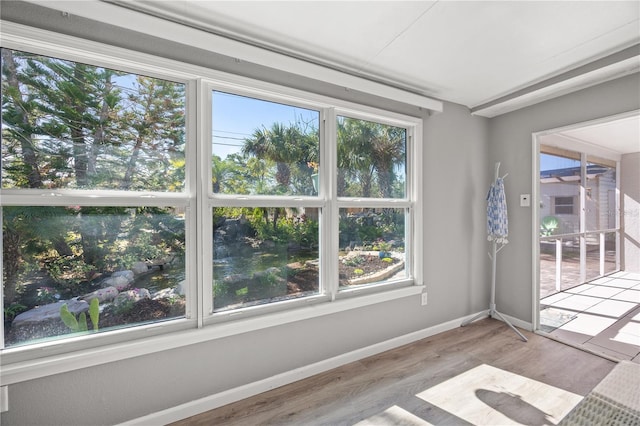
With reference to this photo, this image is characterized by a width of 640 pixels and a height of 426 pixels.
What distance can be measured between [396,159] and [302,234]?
1.20 metres

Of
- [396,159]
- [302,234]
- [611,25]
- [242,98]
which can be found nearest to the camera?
[611,25]

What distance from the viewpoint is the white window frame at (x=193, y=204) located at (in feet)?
→ 4.75

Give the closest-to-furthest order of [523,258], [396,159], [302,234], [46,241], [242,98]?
[46,241]
[242,98]
[302,234]
[396,159]
[523,258]

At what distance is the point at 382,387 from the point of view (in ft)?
6.70

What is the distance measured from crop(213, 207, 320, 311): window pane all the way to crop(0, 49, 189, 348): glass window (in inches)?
9.6

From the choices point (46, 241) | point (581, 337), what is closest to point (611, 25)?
point (581, 337)

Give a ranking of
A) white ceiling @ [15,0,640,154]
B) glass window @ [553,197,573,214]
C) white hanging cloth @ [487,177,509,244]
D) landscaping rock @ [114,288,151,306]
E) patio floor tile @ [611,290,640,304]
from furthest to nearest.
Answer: glass window @ [553,197,573,214]
patio floor tile @ [611,290,640,304]
white hanging cloth @ [487,177,509,244]
landscaping rock @ [114,288,151,306]
white ceiling @ [15,0,640,154]

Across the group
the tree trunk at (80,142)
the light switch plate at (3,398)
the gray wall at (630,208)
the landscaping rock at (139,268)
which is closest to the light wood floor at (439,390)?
the light switch plate at (3,398)

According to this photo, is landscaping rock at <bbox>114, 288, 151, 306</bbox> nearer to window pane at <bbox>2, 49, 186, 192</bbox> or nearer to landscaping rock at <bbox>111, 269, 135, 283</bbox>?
landscaping rock at <bbox>111, 269, 135, 283</bbox>

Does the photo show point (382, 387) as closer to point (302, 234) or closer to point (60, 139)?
point (302, 234)

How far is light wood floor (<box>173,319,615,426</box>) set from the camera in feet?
5.75

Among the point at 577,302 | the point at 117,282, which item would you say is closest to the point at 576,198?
the point at 577,302

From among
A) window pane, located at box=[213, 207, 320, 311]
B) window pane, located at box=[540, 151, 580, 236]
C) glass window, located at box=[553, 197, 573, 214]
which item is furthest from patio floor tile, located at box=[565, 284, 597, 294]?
window pane, located at box=[213, 207, 320, 311]

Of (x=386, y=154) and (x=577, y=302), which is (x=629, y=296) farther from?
(x=386, y=154)
